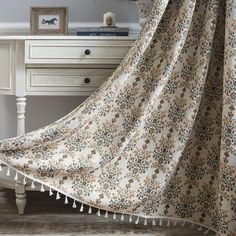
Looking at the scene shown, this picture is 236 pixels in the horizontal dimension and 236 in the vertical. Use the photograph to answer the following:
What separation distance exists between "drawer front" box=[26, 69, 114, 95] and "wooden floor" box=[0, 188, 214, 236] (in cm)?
55

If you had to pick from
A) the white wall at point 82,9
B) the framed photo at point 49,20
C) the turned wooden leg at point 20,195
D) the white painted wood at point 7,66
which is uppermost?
the white wall at point 82,9

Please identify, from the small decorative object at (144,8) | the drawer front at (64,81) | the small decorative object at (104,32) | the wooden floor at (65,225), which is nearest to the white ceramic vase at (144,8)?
the small decorative object at (144,8)

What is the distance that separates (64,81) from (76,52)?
0.46 feet

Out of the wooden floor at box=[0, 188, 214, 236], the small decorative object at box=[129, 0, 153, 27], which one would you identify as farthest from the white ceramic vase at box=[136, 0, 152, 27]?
the wooden floor at box=[0, 188, 214, 236]

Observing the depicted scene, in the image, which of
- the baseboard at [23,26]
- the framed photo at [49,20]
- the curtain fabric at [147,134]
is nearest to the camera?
the curtain fabric at [147,134]

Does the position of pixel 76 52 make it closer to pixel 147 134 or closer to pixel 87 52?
pixel 87 52

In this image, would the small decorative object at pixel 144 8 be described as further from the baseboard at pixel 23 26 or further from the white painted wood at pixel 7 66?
the white painted wood at pixel 7 66

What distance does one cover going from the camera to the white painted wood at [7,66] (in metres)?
1.81

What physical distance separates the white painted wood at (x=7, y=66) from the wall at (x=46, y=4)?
42 cm

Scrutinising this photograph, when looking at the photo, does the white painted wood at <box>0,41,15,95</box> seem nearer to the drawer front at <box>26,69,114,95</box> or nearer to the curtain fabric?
the drawer front at <box>26,69,114,95</box>

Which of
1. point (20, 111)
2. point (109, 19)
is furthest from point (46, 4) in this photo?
point (20, 111)

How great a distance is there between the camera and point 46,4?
2.17 m

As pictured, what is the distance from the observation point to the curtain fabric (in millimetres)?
1640

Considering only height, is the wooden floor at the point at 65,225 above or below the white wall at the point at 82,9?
below
